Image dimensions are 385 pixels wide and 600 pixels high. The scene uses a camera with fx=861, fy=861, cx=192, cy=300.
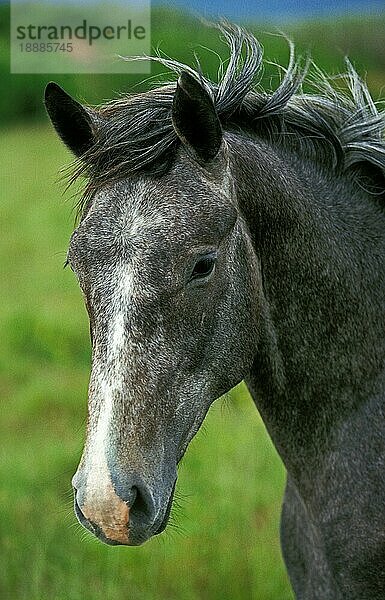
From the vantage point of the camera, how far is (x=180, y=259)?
7.43ft

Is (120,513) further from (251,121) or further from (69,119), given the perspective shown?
(251,121)

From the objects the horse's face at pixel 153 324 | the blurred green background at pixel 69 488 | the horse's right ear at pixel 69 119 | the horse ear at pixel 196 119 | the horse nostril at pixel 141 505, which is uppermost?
the horse ear at pixel 196 119

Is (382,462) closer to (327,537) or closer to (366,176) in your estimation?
(327,537)

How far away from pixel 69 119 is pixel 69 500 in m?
1.55

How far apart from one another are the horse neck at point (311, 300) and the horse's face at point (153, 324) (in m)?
0.18

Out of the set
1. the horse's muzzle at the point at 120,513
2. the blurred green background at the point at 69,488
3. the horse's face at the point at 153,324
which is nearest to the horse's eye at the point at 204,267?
the horse's face at the point at 153,324

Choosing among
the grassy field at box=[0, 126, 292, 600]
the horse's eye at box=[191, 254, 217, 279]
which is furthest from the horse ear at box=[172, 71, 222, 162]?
the grassy field at box=[0, 126, 292, 600]

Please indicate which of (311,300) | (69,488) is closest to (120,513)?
(311,300)

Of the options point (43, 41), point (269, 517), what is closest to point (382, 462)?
point (269, 517)

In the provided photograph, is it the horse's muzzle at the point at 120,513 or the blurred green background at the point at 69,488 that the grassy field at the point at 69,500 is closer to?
the blurred green background at the point at 69,488

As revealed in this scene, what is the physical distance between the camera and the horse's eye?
231 centimetres

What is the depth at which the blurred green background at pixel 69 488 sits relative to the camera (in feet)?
14.8

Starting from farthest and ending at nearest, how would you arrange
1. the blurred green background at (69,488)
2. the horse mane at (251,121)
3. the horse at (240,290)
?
the blurred green background at (69,488) < the horse mane at (251,121) < the horse at (240,290)

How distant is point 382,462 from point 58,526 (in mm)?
2734
